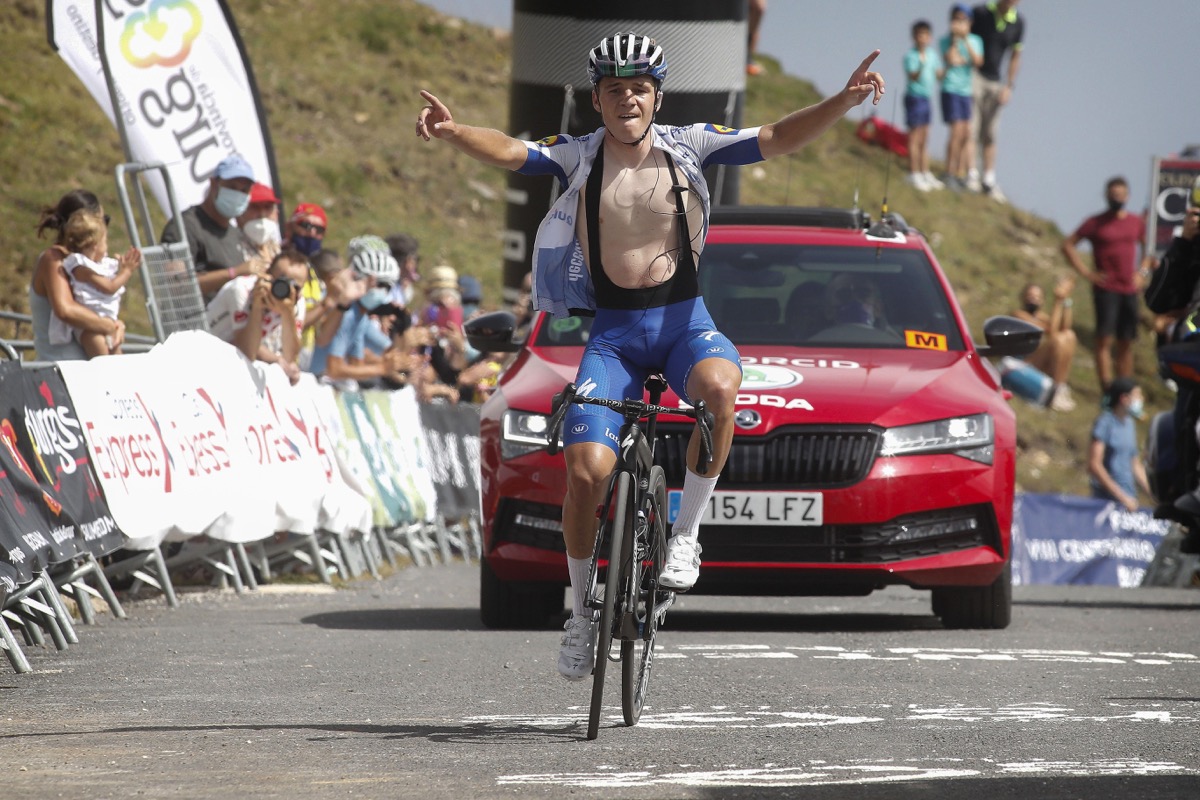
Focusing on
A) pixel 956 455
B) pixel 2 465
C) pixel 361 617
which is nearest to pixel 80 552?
pixel 2 465

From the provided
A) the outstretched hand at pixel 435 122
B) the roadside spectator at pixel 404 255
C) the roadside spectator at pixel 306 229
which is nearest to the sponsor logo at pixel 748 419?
the outstretched hand at pixel 435 122

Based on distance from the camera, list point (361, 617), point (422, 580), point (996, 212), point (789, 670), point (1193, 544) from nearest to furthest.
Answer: point (789, 670), point (361, 617), point (1193, 544), point (422, 580), point (996, 212)

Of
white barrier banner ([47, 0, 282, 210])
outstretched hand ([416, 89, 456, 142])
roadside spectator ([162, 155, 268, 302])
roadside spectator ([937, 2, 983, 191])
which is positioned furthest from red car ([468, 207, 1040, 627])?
roadside spectator ([937, 2, 983, 191])

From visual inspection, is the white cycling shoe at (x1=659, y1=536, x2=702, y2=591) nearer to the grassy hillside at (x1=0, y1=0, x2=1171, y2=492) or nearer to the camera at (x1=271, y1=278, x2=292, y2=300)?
the camera at (x1=271, y1=278, x2=292, y2=300)

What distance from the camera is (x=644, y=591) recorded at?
712cm

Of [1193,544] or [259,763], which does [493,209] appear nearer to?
[1193,544]

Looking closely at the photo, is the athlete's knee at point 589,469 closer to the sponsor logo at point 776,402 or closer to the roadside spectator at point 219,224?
the sponsor logo at point 776,402

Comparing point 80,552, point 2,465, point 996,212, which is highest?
point 2,465

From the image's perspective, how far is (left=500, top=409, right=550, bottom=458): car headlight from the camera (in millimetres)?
9836

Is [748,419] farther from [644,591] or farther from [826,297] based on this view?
[644,591]

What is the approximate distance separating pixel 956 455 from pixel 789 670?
1.82 metres

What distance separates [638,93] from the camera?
7.25m

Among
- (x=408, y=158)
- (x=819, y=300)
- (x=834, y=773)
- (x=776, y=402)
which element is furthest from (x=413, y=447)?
(x=408, y=158)

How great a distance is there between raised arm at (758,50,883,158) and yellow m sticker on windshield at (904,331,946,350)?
3412 mm
